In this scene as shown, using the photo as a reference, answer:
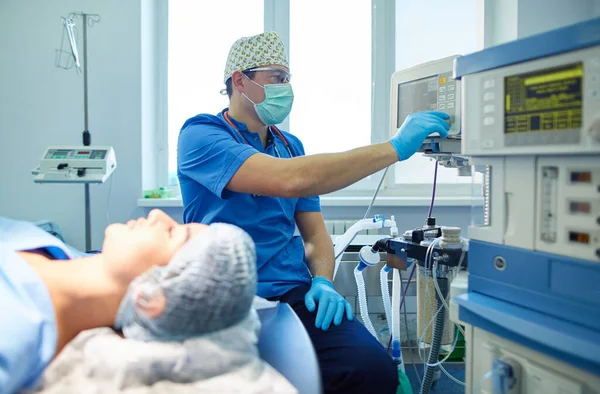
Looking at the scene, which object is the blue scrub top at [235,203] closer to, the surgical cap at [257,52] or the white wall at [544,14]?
the surgical cap at [257,52]

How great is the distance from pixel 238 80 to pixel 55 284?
1.06m

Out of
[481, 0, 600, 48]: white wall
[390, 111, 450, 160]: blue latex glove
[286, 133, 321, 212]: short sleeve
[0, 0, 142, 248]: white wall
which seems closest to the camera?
[390, 111, 450, 160]: blue latex glove

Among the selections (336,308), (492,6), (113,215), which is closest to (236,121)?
(336,308)

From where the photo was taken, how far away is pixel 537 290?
0.83 meters

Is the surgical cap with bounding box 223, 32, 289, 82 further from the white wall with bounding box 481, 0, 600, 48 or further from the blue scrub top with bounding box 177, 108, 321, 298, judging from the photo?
the white wall with bounding box 481, 0, 600, 48

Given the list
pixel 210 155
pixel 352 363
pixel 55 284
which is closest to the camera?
pixel 55 284

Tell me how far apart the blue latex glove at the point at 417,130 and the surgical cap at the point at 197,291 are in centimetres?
69

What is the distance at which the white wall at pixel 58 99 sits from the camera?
2.66 meters

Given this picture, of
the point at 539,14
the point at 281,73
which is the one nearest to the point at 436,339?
the point at 281,73

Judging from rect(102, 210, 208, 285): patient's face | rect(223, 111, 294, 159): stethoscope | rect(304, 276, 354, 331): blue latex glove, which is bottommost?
rect(304, 276, 354, 331): blue latex glove

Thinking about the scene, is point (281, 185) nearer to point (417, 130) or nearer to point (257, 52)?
point (417, 130)

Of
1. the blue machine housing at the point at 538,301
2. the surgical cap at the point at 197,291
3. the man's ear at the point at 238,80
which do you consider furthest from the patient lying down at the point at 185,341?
the man's ear at the point at 238,80

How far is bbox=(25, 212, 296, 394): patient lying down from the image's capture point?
771 mm

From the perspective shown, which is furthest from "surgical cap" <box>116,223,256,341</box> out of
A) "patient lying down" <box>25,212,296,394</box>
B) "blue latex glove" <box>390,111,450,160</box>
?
"blue latex glove" <box>390,111,450,160</box>
